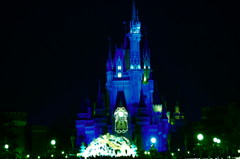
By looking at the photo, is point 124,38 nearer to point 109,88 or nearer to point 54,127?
point 109,88

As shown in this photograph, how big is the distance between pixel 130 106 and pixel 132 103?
0.64 meters

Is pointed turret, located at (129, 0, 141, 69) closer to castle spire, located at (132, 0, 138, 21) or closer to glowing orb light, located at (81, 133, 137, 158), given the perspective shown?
castle spire, located at (132, 0, 138, 21)

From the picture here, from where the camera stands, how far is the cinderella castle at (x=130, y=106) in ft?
266

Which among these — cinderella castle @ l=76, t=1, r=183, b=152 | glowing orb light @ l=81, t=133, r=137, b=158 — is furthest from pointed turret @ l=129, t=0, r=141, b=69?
glowing orb light @ l=81, t=133, r=137, b=158

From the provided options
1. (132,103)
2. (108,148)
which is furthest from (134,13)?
(108,148)

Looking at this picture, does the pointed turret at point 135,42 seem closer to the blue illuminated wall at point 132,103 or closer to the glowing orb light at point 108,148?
the blue illuminated wall at point 132,103

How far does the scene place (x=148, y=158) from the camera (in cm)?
4406

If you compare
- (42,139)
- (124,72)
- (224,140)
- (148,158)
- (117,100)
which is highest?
(124,72)

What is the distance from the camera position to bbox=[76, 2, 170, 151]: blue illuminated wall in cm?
8181

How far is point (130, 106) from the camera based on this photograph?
3408 inches

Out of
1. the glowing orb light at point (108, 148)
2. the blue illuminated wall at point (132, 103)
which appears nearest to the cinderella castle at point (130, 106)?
the blue illuminated wall at point (132, 103)

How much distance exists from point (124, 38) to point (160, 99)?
44.8 feet

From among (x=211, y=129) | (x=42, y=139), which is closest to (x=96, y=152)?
(x=211, y=129)

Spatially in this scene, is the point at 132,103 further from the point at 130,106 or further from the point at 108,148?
the point at 108,148
